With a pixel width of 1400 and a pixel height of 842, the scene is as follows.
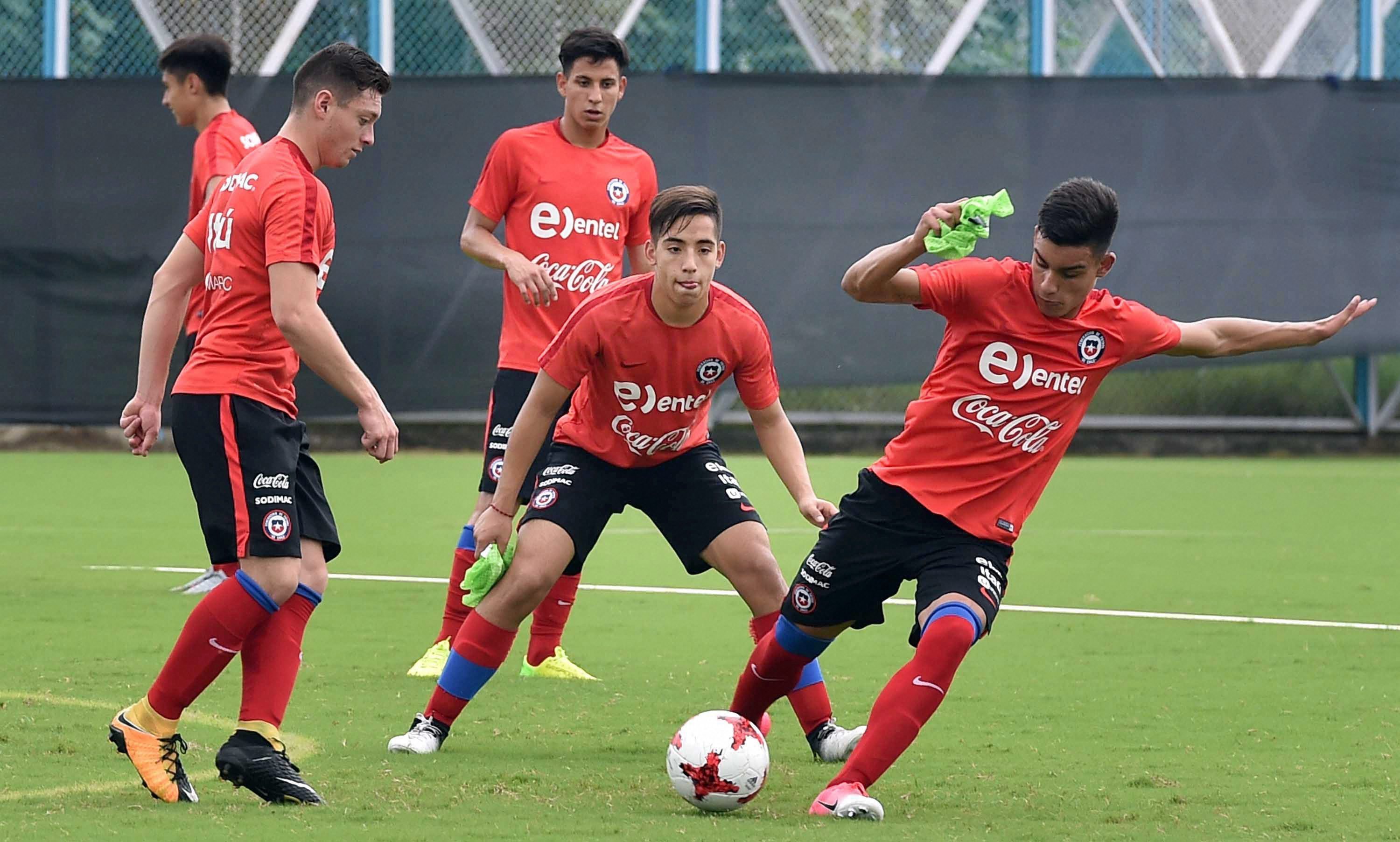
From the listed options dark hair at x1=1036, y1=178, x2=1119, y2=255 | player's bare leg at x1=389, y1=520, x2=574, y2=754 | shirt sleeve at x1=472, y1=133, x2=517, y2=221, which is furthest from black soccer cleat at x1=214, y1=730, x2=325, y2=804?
shirt sleeve at x1=472, y1=133, x2=517, y2=221

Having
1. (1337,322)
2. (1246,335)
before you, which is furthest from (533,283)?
(1337,322)

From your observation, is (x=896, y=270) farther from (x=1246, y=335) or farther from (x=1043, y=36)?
(x=1043, y=36)

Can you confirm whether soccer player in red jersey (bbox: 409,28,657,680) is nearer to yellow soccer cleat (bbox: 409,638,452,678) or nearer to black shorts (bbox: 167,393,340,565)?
yellow soccer cleat (bbox: 409,638,452,678)

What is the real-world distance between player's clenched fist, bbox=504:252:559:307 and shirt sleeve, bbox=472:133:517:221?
2.02ft

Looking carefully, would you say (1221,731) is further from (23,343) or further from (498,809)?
(23,343)

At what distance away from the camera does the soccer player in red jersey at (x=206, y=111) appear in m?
7.24

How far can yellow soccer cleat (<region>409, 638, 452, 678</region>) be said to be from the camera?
19.5ft

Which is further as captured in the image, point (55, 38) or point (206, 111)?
point (55, 38)

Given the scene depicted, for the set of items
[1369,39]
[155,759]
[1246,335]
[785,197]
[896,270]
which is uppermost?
[1369,39]

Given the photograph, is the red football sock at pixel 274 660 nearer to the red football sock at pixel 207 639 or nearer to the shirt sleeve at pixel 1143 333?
the red football sock at pixel 207 639

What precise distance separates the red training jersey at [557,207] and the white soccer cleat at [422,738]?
1.79 metres

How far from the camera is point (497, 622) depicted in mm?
4906

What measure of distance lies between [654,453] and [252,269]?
1.31 m

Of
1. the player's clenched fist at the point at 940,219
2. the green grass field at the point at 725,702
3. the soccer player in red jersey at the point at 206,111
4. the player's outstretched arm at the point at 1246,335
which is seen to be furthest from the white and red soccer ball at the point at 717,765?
the soccer player in red jersey at the point at 206,111
